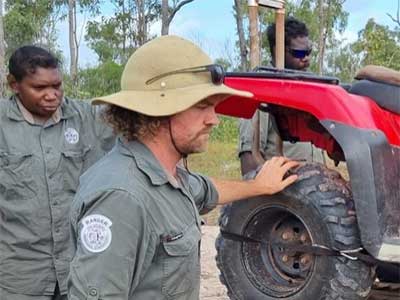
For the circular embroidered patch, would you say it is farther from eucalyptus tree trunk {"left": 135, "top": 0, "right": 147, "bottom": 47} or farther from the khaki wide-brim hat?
eucalyptus tree trunk {"left": 135, "top": 0, "right": 147, "bottom": 47}

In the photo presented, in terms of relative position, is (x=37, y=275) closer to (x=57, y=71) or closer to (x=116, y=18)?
(x=57, y=71)

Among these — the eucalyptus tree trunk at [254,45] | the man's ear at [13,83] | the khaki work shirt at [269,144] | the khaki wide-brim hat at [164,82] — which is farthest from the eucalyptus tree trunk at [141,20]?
the khaki wide-brim hat at [164,82]

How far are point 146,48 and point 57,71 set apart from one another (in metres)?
1.35

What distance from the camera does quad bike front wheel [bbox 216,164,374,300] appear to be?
9.03ft

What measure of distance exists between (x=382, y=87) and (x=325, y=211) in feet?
1.78

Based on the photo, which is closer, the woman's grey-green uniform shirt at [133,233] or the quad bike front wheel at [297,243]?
the woman's grey-green uniform shirt at [133,233]

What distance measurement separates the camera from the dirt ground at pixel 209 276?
5.04m

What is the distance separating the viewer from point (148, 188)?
5.76 ft

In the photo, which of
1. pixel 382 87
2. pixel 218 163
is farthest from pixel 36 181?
pixel 218 163

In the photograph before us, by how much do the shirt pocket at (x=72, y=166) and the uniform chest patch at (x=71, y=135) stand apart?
4cm

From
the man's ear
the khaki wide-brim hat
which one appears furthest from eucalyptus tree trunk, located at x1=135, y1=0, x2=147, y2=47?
the khaki wide-brim hat

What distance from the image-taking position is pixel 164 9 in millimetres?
16422

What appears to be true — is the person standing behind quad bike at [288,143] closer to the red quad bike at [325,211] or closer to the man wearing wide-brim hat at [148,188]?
the red quad bike at [325,211]

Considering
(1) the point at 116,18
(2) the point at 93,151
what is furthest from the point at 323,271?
(1) the point at 116,18
